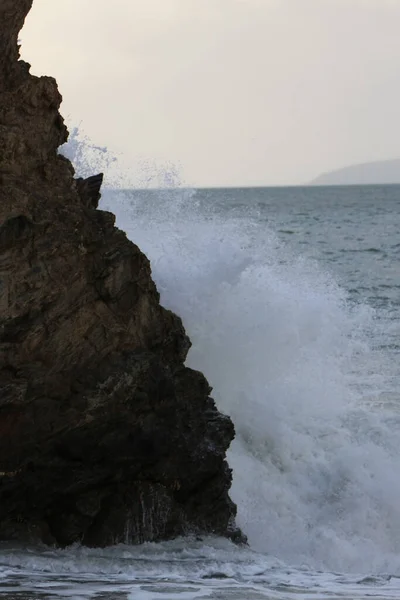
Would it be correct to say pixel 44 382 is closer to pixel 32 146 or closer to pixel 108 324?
pixel 108 324

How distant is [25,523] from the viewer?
6.02 m

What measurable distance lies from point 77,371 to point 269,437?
3.46 m

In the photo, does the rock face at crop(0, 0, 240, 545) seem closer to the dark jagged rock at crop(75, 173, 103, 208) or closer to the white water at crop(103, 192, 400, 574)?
the dark jagged rock at crop(75, 173, 103, 208)

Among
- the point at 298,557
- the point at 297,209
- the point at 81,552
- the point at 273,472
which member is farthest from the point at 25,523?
the point at 297,209

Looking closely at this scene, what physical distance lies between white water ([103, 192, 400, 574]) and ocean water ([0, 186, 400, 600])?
2cm

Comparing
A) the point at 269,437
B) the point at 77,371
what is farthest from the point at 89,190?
the point at 269,437

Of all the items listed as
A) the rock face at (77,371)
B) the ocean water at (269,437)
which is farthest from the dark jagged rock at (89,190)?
the ocean water at (269,437)

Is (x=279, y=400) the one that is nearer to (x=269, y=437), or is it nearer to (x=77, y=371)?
(x=269, y=437)

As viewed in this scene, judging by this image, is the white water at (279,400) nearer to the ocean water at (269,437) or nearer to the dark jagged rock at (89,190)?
the ocean water at (269,437)

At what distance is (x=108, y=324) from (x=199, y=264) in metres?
2.59

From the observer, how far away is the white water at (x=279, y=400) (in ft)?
25.1

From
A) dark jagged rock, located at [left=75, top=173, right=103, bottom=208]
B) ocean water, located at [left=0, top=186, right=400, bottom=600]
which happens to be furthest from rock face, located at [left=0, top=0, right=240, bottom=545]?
ocean water, located at [left=0, top=186, right=400, bottom=600]

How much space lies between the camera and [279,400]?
9.67 metres

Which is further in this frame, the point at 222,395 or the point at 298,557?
the point at 222,395
